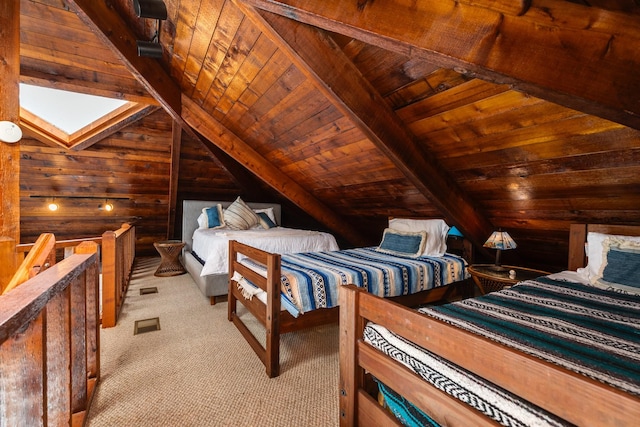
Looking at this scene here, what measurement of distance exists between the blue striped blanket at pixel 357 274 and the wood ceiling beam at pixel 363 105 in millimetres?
503

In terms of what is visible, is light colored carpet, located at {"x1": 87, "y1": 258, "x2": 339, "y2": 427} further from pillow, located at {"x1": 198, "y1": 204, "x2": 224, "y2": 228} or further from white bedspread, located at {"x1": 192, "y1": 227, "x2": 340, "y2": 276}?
pillow, located at {"x1": 198, "y1": 204, "x2": 224, "y2": 228}

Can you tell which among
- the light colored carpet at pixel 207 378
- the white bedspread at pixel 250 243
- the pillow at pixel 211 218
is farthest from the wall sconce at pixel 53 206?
the light colored carpet at pixel 207 378

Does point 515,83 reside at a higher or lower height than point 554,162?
higher

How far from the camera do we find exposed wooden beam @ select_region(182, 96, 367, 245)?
328 cm

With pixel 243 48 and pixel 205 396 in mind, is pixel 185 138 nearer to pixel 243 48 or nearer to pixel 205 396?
pixel 243 48

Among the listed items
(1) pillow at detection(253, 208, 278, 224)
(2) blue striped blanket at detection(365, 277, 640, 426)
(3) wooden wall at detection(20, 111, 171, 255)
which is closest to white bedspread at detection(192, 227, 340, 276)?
(1) pillow at detection(253, 208, 278, 224)

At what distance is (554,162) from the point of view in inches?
71.8

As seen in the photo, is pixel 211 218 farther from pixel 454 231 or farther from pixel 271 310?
pixel 454 231

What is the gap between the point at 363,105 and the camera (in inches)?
73.3

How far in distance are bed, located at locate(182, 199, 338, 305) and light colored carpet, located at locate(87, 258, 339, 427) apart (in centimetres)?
40

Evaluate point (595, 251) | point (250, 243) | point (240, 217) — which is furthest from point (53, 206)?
point (595, 251)

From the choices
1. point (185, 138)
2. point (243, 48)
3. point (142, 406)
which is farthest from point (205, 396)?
point (185, 138)

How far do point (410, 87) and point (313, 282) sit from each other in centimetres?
137

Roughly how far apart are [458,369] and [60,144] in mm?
4976
